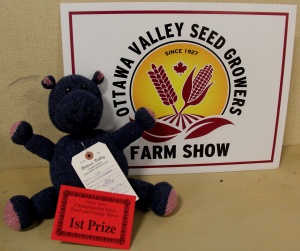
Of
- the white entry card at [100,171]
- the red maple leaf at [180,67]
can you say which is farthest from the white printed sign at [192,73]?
the white entry card at [100,171]

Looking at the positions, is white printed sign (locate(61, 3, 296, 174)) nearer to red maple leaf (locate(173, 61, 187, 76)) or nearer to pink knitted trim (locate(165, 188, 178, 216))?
red maple leaf (locate(173, 61, 187, 76))

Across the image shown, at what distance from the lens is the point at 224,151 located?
0.73m

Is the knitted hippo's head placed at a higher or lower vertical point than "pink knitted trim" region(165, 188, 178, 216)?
higher

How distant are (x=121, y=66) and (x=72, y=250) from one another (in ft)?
1.14

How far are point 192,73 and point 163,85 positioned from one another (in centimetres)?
7

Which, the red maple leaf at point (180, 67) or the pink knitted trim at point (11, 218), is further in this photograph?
the red maple leaf at point (180, 67)

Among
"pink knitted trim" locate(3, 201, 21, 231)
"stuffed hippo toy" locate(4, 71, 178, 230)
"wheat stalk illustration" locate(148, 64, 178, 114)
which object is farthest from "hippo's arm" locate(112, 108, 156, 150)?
"pink knitted trim" locate(3, 201, 21, 231)

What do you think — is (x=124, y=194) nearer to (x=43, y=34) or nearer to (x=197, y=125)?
(x=197, y=125)

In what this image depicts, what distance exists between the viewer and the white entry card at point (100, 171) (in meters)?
0.55

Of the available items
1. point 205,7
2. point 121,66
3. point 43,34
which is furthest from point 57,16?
point 205,7

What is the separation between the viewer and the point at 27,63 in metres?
0.67

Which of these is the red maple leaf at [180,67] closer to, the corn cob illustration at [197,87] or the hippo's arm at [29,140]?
the corn cob illustration at [197,87]

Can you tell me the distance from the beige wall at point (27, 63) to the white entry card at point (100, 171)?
0.21m

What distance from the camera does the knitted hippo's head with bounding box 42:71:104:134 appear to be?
1.73 feet
